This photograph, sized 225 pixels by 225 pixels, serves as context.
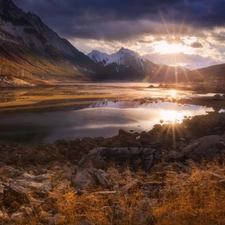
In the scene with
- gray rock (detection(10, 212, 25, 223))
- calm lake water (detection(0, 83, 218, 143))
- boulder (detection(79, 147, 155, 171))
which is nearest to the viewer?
gray rock (detection(10, 212, 25, 223))

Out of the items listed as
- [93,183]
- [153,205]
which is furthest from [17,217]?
[153,205]

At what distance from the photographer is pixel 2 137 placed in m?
27.8

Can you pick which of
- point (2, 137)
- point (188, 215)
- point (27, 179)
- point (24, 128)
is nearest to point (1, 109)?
point (24, 128)

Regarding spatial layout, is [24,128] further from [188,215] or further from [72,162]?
[188,215]

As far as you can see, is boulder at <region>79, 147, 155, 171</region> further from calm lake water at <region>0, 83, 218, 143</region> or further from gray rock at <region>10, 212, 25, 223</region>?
calm lake water at <region>0, 83, 218, 143</region>

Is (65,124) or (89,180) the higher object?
(89,180)

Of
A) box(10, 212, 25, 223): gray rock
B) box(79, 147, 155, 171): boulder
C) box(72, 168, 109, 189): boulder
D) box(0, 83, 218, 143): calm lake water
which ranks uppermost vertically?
box(72, 168, 109, 189): boulder

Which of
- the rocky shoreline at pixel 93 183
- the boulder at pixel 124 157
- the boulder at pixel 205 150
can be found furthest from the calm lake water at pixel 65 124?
the boulder at pixel 205 150

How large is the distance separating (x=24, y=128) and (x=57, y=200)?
23.4 metres

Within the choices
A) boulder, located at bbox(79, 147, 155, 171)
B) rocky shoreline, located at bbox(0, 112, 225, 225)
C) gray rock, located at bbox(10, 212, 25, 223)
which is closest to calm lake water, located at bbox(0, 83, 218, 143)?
rocky shoreline, located at bbox(0, 112, 225, 225)

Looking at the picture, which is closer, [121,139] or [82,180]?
[82,180]

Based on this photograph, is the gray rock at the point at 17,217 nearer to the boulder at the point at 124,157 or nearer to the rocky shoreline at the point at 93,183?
the rocky shoreline at the point at 93,183

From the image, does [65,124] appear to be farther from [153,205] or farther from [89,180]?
[153,205]

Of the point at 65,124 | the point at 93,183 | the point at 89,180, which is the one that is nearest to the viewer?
the point at 93,183
